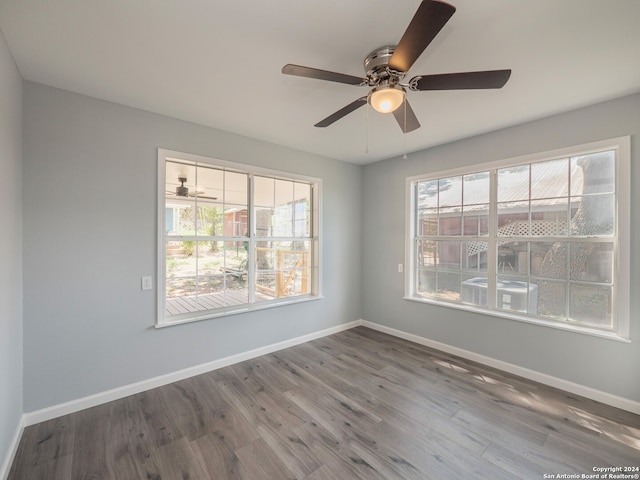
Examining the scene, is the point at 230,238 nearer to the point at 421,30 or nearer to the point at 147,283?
the point at 147,283

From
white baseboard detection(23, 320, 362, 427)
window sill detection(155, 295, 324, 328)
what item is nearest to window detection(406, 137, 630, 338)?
window sill detection(155, 295, 324, 328)

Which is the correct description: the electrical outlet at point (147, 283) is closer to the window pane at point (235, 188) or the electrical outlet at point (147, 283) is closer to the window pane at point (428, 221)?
the window pane at point (235, 188)

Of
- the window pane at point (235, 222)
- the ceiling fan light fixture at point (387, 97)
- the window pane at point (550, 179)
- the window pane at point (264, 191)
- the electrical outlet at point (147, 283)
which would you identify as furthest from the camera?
the window pane at point (264, 191)

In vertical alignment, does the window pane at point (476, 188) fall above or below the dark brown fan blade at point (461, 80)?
below

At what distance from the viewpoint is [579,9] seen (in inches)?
53.3

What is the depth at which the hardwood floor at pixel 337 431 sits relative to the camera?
1.65 metres

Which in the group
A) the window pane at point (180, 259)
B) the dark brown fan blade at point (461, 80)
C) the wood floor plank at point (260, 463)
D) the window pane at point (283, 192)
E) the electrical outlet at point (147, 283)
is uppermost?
the dark brown fan blade at point (461, 80)

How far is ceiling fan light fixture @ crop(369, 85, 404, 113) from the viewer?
153cm

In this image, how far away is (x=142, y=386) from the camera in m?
2.44

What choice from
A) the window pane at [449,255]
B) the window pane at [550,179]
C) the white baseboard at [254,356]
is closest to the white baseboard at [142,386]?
the white baseboard at [254,356]

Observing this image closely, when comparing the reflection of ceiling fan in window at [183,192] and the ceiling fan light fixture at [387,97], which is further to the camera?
the reflection of ceiling fan in window at [183,192]

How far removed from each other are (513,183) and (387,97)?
7.11ft

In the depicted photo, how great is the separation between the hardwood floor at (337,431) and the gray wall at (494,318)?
0.26 metres

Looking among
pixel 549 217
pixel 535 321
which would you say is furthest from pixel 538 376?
pixel 549 217
